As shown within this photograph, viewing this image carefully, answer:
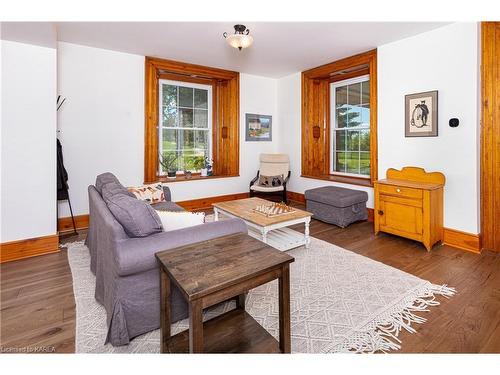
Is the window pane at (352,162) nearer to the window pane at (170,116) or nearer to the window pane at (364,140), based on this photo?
the window pane at (364,140)

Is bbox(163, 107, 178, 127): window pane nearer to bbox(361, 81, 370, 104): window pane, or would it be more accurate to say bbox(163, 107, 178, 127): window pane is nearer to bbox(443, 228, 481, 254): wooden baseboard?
bbox(361, 81, 370, 104): window pane

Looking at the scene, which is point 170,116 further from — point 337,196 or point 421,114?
point 421,114

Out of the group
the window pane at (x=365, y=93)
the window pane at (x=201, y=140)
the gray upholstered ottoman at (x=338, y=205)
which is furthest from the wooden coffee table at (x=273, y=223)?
the window pane at (x=365, y=93)

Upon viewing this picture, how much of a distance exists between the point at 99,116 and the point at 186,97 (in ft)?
5.11

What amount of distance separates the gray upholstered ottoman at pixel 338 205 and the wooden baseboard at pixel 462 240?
108 cm

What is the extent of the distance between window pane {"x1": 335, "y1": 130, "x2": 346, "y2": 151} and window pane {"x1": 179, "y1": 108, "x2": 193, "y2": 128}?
8.78 ft

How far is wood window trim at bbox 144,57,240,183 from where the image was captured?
172 inches

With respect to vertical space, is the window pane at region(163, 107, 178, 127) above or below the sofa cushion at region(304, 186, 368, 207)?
above

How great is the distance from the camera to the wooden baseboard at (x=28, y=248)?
2.85 m

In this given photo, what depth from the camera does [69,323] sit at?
1840 mm

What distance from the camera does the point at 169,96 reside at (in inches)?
190

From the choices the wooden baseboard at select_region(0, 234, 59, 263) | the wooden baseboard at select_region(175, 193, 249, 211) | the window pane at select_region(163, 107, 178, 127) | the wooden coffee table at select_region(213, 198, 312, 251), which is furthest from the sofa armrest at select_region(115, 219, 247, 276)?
the window pane at select_region(163, 107, 178, 127)
